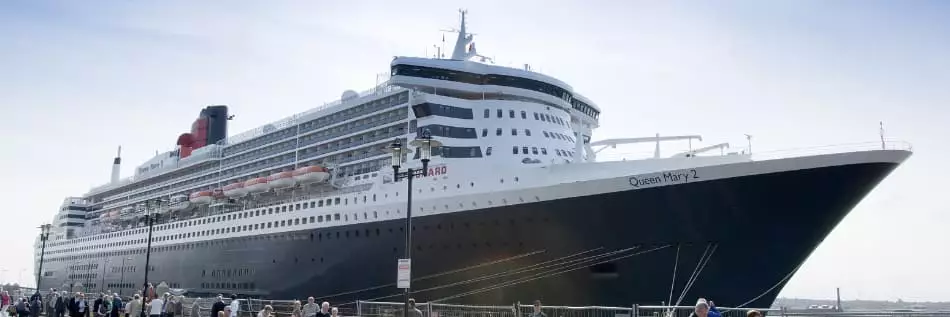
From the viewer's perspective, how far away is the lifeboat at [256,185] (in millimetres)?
36344

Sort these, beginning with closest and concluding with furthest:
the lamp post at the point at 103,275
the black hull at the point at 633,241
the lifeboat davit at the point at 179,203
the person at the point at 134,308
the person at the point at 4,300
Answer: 1. the person at the point at 134,308
2. the black hull at the point at 633,241
3. the person at the point at 4,300
4. the lifeboat davit at the point at 179,203
5. the lamp post at the point at 103,275

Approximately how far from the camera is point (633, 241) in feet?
72.6

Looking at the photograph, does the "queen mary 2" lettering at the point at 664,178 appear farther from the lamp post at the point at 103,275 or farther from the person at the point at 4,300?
the lamp post at the point at 103,275

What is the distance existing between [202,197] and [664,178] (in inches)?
1177

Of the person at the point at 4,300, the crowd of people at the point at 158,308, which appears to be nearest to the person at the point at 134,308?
the crowd of people at the point at 158,308

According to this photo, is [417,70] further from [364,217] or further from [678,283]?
[678,283]

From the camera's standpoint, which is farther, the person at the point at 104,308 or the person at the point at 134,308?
the person at the point at 104,308

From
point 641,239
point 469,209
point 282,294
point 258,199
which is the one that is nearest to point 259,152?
point 258,199

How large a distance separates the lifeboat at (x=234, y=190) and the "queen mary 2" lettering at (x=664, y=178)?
23.1 m

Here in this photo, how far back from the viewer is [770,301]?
22.1 metres

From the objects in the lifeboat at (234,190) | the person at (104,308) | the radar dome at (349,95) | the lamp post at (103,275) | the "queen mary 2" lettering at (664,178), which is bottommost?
the person at (104,308)

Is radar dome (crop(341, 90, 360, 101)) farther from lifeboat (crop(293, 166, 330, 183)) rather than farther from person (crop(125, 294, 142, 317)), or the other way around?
person (crop(125, 294, 142, 317))

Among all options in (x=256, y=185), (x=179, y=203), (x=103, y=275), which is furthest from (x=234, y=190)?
(x=103, y=275)

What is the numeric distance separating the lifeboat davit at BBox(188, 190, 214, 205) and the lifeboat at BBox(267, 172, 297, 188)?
8.11 metres
